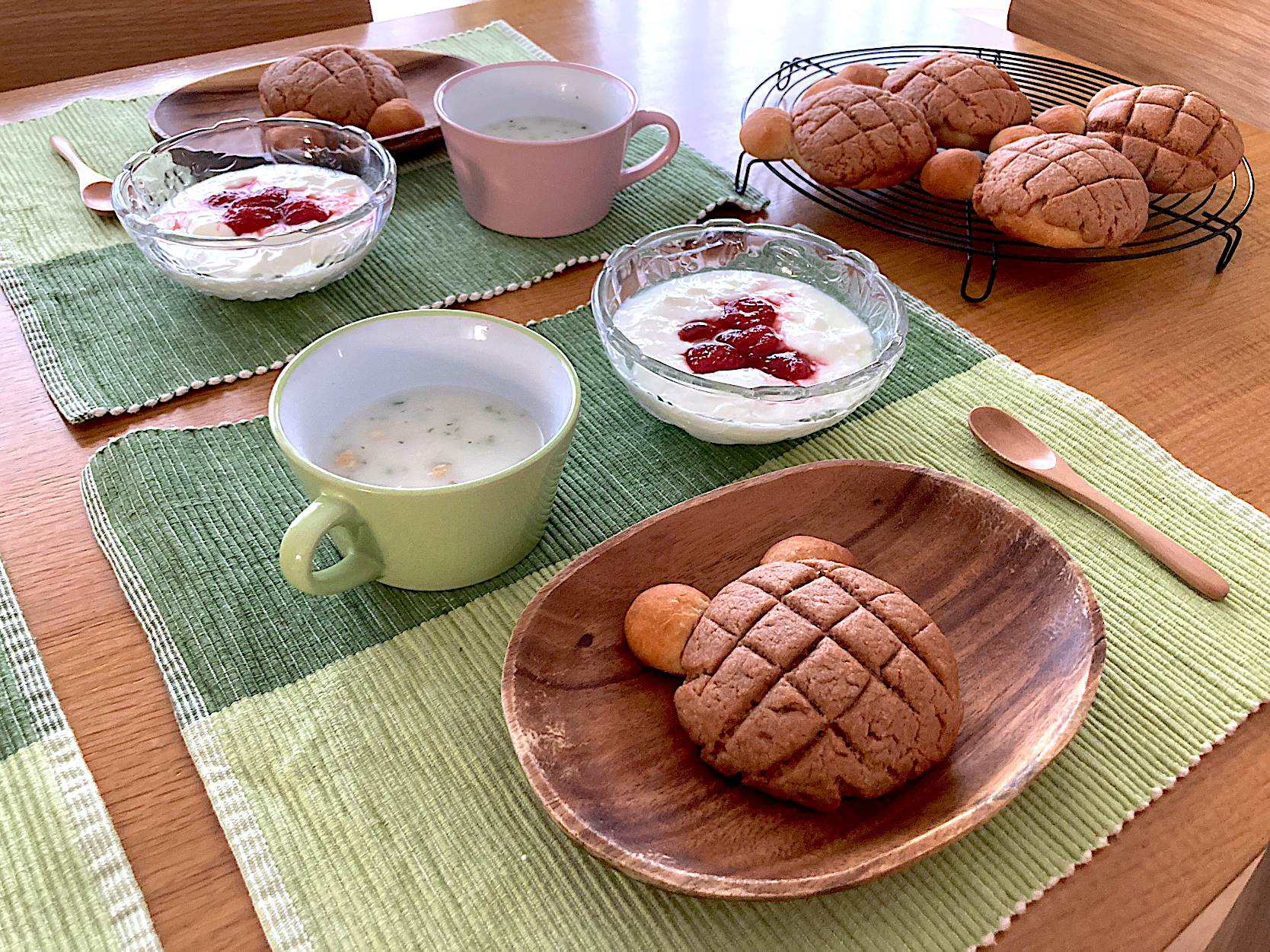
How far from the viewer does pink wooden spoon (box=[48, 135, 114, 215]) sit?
1184 mm

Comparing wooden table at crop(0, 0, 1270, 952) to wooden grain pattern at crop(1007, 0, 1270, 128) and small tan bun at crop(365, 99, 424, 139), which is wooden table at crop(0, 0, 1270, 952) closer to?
wooden grain pattern at crop(1007, 0, 1270, 128)

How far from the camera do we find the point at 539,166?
43.9 inches

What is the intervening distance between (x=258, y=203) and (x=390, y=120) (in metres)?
0.27

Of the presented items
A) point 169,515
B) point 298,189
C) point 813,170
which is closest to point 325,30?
point 298,189

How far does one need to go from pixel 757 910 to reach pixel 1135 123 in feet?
3.39

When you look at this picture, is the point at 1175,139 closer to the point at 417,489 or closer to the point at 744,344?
the point at 744,344

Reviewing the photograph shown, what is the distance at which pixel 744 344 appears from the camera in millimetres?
899

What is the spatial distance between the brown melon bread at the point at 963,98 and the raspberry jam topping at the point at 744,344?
18.1 inches

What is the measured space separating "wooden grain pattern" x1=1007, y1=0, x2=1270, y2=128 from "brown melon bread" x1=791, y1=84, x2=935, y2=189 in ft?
2.52

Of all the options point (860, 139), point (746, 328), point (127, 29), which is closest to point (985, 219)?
point (860, 139)

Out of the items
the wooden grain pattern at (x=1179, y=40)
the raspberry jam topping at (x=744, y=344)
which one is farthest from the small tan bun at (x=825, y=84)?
the wooden grain pattern at (x=1179, y=40)

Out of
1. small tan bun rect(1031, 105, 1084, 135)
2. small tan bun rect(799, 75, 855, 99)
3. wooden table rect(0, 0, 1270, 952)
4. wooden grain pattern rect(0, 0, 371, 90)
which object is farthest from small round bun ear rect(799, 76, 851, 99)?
wooden grain pattern rect(0, 0, 371, 90)

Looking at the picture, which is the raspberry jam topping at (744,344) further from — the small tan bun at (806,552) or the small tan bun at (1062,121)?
the small tan bun at (1062,121)

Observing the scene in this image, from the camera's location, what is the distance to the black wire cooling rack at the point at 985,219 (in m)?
1.13
